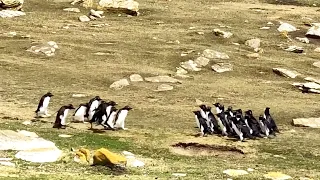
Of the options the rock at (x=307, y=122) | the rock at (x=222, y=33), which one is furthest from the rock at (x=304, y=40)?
the rock at (x=307, y=122)

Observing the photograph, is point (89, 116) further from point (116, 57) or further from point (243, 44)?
point (243, 44)

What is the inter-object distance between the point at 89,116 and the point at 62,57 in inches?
435

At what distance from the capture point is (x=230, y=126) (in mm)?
19672

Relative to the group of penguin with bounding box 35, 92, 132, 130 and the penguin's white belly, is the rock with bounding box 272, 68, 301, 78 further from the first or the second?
the penguin's white belly

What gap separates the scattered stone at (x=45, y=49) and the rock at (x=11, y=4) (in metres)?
8.55

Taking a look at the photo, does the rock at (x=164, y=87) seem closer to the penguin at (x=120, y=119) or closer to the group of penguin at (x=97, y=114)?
the group of penguin at (x=97, y=114)

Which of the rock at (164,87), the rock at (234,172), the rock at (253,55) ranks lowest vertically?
the rock at (164,87)

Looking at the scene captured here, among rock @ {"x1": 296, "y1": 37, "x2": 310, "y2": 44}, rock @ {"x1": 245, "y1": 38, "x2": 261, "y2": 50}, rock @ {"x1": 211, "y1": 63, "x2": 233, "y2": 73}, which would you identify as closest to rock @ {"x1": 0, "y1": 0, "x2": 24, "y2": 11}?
rock @ {"x1": 245, "y1": 38, "x2": 261, "y2": 50}

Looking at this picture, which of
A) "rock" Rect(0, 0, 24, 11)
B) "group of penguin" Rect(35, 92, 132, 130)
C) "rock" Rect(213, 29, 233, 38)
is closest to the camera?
"group of penguin" Rect(35, 92, 132, 130)

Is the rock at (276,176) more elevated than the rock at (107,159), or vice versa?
the rock at (107,159)

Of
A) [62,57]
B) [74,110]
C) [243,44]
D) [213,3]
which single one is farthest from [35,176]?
[213,3]

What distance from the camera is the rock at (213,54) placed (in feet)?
105

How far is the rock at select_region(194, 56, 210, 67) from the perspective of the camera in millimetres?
30844

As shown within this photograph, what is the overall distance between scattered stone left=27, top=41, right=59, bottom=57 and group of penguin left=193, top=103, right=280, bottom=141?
41.3ft
